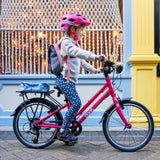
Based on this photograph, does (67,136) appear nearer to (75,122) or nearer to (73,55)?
(75,122)

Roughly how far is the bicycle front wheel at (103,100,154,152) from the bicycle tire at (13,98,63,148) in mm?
699

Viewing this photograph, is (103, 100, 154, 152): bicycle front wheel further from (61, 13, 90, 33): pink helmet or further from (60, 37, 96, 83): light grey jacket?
(61, 13, 90, 33): pink helmet

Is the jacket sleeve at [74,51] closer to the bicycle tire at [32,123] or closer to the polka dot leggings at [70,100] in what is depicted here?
the polka dot leggings at [70,100]

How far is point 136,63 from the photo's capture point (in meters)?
4.88

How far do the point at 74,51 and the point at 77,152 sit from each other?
1.35 metres

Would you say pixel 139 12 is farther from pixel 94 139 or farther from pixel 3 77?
pixel 3 77

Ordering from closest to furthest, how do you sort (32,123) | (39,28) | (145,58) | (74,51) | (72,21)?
1. (74,51)
2. (72,21)
3. (32,123)
4. (145,58)
5. (39,28)

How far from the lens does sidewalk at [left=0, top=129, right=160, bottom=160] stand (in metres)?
3.14

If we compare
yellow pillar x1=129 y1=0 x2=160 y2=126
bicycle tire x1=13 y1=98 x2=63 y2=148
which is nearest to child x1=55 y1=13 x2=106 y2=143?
bicycle tire x1=13 y1=98 x2=63 y2=148

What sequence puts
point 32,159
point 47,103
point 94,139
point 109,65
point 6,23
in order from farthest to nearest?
point 6,23 → point 94,139 → point 47,103 → point 109,65 → point 32,159

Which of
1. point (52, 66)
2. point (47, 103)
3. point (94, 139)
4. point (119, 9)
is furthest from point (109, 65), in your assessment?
point (119, 9)

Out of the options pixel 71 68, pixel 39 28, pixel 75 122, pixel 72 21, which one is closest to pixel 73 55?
pixel 71 68

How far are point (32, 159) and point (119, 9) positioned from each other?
12.0 ft

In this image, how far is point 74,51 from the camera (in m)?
3.12
